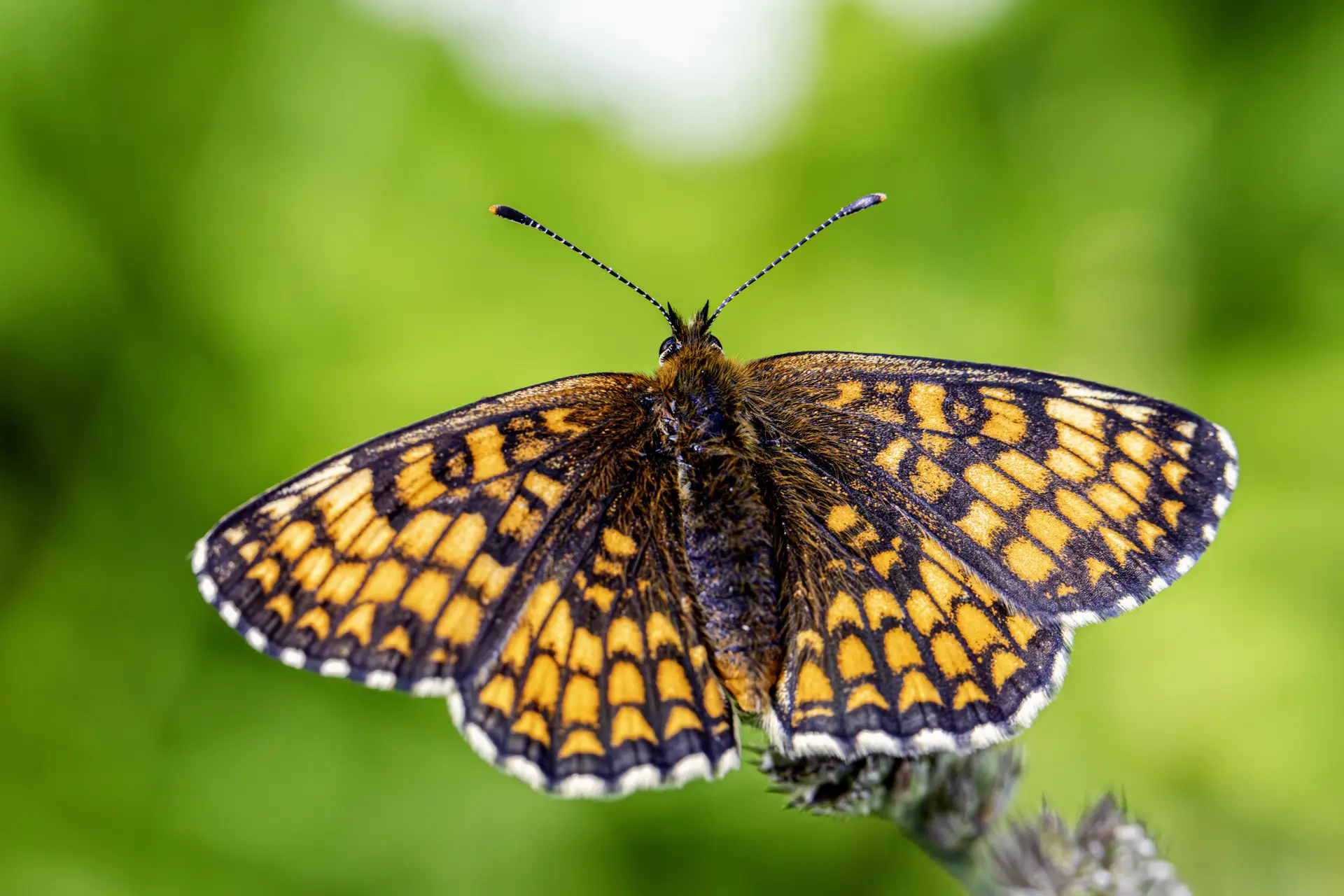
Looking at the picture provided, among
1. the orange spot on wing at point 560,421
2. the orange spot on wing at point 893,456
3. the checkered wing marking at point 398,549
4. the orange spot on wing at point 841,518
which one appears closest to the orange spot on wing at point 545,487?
the checkered wing marking at point 398,549

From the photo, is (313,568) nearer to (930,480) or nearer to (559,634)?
(559,634)

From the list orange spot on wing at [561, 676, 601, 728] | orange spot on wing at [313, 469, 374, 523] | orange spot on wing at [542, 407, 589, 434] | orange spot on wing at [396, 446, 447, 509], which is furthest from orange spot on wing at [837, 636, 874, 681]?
orange spot on wing at [313, 469, 374, 523]

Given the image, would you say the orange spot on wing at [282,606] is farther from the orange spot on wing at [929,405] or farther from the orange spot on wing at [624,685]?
the orange spot on wing at [929,405]

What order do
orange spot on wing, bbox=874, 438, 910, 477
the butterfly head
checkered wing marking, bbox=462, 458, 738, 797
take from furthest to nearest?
the butterfly head < orange spot on wing, bbox=874, 438, 910, 477 < checkered wing marking, bbox=462, 458, 738, 797

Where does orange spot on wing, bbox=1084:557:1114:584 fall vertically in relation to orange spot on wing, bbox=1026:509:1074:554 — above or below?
below

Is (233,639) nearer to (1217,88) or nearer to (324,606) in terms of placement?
(324,606)

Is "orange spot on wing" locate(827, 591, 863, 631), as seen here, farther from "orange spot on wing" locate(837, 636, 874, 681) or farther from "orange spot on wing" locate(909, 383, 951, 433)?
"orange spot on wing" locate(909, 383, 951, 433)
